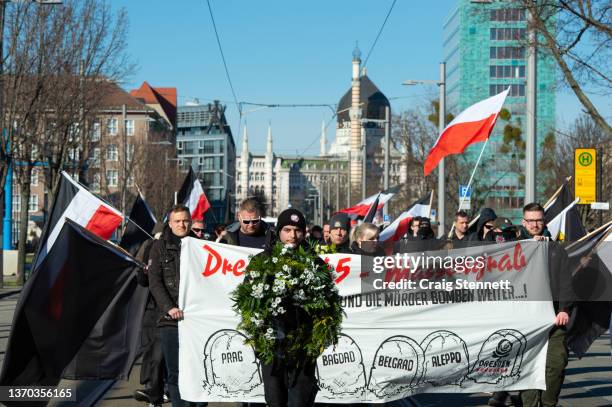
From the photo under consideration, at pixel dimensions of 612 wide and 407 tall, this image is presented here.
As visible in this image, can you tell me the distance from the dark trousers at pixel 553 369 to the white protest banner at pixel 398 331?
83 mm

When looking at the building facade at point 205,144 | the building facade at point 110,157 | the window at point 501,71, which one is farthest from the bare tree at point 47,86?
the building facade at point 205,144

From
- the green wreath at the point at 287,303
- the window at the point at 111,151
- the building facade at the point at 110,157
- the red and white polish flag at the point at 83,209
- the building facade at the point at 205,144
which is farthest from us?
the building facade at the point at 205,144

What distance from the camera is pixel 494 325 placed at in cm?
819

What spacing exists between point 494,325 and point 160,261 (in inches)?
111

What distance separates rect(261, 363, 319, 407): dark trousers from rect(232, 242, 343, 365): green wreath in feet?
0.27

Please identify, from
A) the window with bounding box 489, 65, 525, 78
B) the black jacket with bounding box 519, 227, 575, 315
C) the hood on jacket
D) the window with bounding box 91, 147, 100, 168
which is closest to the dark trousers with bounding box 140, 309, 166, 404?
the black jacket with bounding box 519, 227, 575, 315

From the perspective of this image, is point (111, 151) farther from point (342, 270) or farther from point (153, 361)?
point (342, 270)

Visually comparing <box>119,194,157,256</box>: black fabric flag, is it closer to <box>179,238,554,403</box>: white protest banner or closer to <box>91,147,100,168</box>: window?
<box>179,238,554,403</box>: white protest banner

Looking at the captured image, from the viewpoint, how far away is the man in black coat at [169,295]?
782 centimetres

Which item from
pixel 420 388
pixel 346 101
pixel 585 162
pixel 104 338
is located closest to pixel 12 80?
pixel 585 162

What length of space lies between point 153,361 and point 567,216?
607 cm

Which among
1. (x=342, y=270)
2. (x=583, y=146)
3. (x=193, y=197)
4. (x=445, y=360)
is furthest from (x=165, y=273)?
(x=583, y=146)

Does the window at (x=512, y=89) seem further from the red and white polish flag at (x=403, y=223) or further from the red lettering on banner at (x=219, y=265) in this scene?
the red lettering on banner at (x=219, y=265)

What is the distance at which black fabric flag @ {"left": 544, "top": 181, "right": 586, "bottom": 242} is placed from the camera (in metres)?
12.2
